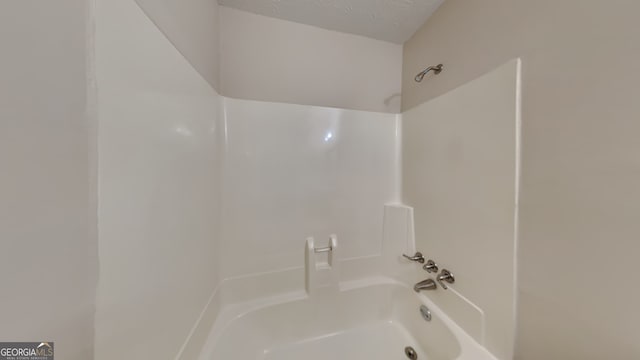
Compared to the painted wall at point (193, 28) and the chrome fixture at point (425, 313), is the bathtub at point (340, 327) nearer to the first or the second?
the chrome fixture at point (425, 313)

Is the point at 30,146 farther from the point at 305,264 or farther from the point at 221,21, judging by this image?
the point at 221,21

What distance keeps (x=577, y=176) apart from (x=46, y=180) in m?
1.27

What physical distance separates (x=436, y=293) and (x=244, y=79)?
181 cm

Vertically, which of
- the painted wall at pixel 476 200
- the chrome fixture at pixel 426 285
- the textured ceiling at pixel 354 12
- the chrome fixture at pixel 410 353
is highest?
the textured ceiling at pixel 354 12

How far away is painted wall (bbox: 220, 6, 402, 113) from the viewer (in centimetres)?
121

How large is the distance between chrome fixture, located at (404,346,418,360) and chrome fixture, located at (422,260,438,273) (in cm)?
49

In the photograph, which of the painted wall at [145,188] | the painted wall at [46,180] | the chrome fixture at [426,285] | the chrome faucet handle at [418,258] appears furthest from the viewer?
the chrome faucet handle at [418,258]

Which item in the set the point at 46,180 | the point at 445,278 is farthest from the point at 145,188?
the point at 445,278

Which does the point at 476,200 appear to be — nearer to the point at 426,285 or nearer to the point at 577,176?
the point at 577,176

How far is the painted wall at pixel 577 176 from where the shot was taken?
18.5 inches

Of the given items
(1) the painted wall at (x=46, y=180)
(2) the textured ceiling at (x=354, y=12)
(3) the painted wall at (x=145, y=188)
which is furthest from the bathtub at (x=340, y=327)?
(2) the textured ceiling at (x=354, y=12)

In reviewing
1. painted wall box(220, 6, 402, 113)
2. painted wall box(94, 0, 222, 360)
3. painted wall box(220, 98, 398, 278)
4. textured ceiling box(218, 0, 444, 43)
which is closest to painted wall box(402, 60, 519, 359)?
painted wall box(220, 98, 398, 278)

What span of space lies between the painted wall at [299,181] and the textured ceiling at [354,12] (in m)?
0.62

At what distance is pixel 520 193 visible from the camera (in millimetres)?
688
